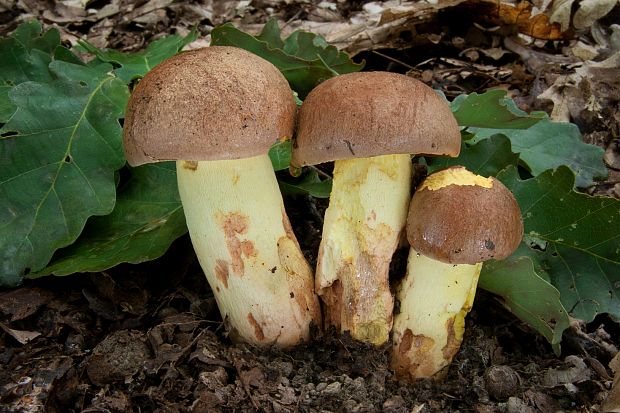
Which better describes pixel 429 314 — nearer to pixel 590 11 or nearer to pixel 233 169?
pixel 233 169

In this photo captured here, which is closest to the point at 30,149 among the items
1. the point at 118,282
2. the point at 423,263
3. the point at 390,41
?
the point at 118,282

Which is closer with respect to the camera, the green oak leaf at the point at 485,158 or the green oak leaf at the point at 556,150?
the green oak leaf at the point at 485,158

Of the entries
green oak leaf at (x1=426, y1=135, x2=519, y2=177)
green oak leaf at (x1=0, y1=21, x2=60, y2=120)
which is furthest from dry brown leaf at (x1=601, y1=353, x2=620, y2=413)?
green oak leaf at (x1=0, y1=21, x2=60, y2=120)

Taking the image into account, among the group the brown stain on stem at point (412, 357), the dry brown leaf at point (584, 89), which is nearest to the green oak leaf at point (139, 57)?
the brown stain on stem at point (412, 357)

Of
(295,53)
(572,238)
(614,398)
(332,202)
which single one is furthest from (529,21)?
(614,398)

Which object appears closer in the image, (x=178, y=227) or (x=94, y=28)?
(x=178, y=227)

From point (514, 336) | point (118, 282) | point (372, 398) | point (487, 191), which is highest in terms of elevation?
point (487, 191)

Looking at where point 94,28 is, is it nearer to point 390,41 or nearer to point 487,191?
point 390,41

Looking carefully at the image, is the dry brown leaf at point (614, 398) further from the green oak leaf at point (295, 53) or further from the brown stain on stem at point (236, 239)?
A: the green oak leaf at point (295, 53)
